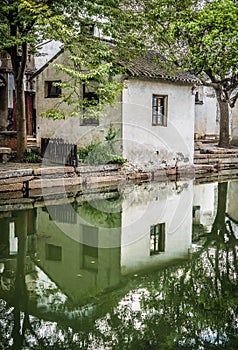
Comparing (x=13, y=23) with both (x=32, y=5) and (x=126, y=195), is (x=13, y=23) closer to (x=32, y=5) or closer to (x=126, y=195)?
(x=32, y=5)

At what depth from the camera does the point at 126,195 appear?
1227 centimetres

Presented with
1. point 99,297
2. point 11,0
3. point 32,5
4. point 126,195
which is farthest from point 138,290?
point 11,0

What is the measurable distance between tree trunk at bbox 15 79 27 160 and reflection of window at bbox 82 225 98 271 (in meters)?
6.04

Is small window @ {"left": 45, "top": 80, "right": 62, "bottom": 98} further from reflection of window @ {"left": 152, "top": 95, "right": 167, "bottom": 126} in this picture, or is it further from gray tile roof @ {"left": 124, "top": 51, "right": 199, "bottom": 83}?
reflection of window @ {"left": 152, "top": 95, "right": 167, "bottom": 126}

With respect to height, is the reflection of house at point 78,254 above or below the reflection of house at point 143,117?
below

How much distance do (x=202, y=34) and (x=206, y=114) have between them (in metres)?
9.53

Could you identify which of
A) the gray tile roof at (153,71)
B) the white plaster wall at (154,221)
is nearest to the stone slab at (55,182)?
the white plaster wall at (154,221)

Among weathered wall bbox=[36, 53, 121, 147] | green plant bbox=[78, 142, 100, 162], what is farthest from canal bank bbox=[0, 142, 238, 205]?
weathered wall bbox=[36, 53, 121, 147]

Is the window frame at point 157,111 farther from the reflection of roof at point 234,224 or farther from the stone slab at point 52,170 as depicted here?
the reflection of roof at point 234,224

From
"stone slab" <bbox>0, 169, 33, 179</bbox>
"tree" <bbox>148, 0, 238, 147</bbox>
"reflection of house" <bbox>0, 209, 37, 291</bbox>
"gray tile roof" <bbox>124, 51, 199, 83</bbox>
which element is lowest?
"reflection of house" <bbox>0, 209, 37, 291</bbox>

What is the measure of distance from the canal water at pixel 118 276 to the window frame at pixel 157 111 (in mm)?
5452

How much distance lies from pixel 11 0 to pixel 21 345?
9834 mm

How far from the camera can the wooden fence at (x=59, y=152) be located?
1330 cm

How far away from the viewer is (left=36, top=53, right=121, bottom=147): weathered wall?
1498 centimetres
